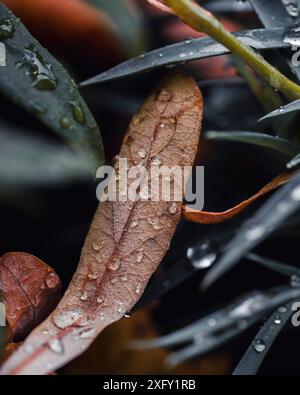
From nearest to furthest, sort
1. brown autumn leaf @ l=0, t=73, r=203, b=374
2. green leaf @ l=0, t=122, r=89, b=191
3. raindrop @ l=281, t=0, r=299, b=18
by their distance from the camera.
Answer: brown autumn leaf @ l=0, t=73, r=203, b=374 → raindrop @ l=281, t=0, r=299, b=18 → green leaf @ l=0, t=122, r=89, b=191

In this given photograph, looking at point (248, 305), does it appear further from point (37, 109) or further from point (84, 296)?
point (37, 109)

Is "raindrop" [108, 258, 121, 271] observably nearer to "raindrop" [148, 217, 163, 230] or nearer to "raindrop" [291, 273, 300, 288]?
"raindrop" [148, 217, 163, 230]

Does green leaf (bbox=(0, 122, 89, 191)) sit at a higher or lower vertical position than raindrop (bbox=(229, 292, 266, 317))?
higher

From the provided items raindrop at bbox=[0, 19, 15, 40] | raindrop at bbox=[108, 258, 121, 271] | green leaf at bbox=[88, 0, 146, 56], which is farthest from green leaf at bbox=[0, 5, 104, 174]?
green leaf at bbox=[88, 0, 146, 56]

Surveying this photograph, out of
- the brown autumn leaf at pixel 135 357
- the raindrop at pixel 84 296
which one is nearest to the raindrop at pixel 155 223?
the raindrop at pixel 84 296

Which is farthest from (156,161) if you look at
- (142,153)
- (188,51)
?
(188,51)
